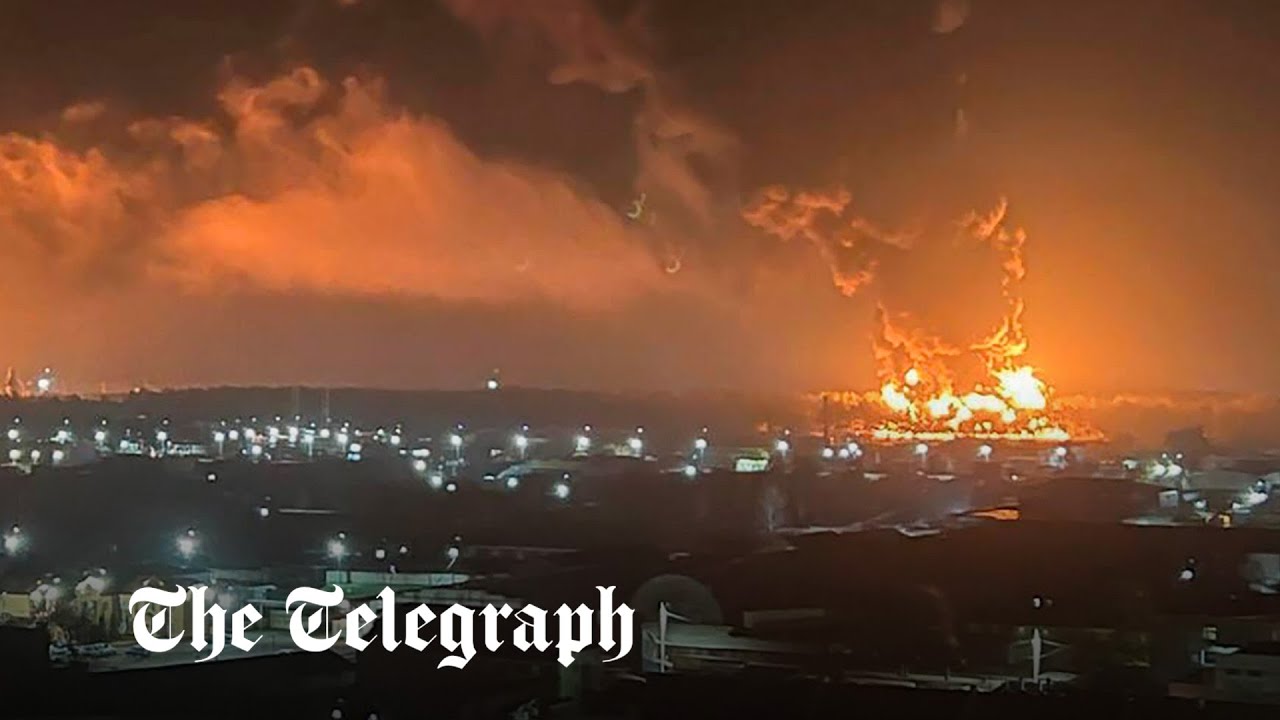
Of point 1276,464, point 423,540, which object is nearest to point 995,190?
point 1276,464

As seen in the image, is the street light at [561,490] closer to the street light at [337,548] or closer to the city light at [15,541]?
the street light at [337,548]

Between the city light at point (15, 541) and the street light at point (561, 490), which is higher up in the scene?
the street light at point (561, 490)

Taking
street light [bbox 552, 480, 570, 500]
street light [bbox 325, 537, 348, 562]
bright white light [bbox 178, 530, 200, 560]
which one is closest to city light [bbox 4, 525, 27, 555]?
bright white light [bbox 178, 530, 200, 560]

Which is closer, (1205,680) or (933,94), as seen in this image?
(1205,680)

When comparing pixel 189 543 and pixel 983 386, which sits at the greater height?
pixel 983 386

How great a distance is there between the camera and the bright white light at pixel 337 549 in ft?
7.98

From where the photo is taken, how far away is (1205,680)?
224cm

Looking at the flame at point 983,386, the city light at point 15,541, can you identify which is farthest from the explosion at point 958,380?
the city light at point 15,541

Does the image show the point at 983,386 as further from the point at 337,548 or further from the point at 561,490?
the point at 337,548

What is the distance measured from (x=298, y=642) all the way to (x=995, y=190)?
129 cm

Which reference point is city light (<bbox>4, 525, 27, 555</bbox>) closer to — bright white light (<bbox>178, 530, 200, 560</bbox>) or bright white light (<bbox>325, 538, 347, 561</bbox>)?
bright white light (<bbox>178, 530, 200, 560</bbox>)

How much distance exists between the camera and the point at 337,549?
2436mm

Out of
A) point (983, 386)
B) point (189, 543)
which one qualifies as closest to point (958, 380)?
point (983, 386)

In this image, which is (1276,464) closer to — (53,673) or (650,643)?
(650,643)
